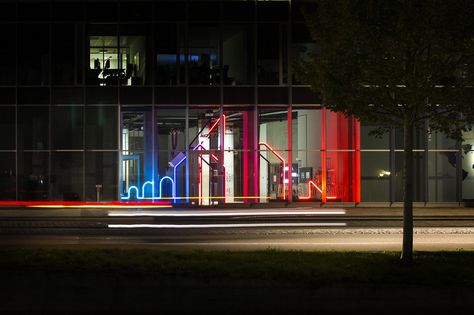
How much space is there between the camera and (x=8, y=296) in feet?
30.7

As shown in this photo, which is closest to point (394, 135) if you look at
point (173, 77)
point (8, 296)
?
point (173, 77)

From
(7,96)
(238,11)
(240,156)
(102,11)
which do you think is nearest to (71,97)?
(7,96)

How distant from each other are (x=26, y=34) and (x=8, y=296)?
25.6 metres

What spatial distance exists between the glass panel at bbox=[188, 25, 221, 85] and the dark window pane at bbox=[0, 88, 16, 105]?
27.1 ft

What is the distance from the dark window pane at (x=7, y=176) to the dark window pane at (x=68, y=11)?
22.1 ft

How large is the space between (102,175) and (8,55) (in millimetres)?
7144

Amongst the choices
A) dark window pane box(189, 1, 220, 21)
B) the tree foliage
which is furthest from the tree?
dark window pane box(189, 1, 220, 21)

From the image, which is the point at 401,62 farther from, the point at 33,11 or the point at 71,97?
the point at 33,11

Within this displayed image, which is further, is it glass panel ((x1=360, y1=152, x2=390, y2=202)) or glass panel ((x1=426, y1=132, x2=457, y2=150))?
glass panel ((x1=426, y1=132, x2=457, y2=150))

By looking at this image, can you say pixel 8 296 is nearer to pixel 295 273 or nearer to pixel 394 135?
pixel 295 273

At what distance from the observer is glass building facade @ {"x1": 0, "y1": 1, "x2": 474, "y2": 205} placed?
107 feet

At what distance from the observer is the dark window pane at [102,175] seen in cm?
3231

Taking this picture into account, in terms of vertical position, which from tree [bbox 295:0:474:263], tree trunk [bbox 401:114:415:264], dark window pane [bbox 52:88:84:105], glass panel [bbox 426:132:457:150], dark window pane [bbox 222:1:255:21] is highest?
dark window pane [bbox 222:1:255:21]

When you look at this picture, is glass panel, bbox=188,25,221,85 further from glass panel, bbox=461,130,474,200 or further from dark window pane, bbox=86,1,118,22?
glass panel, bbox=461,130,474,200
